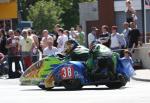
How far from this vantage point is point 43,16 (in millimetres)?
83875

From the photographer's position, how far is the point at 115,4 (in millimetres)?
44656

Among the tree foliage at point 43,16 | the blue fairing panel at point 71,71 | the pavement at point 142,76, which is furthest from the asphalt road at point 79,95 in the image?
the tree foliage at point 43,16

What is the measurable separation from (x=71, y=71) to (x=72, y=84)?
386mm

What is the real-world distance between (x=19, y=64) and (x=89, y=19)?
2232 cm

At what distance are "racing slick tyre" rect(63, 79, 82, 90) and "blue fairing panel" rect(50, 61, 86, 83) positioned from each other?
129 millimetres

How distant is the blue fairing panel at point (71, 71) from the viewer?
18484 mm

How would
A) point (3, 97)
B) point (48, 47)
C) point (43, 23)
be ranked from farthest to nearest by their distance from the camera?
point (43, 23) → point (48, 47) → point (3, 97)

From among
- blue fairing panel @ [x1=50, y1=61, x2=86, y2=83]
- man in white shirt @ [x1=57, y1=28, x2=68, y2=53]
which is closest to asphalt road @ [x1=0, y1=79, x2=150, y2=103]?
blue fairing panel @ [x1=50, y1=61, x2=86, y2=83]

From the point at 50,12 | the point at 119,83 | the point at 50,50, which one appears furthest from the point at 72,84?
the point at 50,12

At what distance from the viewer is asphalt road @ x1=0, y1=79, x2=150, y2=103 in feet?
49.7

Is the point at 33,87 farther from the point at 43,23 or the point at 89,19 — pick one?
the point at 43,23

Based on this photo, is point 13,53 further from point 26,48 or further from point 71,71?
point 71,71

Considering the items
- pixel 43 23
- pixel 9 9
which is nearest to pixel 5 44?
pixel 9 9

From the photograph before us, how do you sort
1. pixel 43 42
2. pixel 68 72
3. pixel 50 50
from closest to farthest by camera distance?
1. pixel 68 72
2. pixel 50 50
3. pixel 43 42
